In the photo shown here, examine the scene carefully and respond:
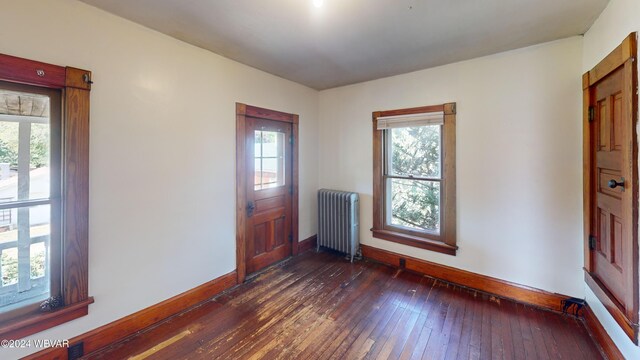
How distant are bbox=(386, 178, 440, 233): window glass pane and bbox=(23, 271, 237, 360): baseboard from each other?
7.32ft

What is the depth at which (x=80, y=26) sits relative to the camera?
181 centimetres

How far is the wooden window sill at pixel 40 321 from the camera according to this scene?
1.58 m

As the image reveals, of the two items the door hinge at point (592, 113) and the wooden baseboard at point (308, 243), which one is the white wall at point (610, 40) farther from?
the wooden baseboard at point (308, 243)

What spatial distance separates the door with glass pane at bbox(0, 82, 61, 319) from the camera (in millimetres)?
1642

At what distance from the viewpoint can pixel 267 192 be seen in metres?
3.34

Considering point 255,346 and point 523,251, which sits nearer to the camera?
point 255,346

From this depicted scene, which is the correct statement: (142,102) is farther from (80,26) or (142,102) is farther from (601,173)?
(601,173)

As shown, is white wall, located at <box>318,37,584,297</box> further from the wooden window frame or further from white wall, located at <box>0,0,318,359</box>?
the wooden window frame

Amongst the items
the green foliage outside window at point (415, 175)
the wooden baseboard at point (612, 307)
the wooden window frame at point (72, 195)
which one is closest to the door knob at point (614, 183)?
the wooden baseboard at point (612, 307)

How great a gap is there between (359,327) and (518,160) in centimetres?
222

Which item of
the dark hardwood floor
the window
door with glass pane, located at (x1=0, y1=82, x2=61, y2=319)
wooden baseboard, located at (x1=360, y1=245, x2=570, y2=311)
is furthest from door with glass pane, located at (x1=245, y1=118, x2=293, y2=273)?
door with glass pane, located at (x1=0, y1=82, x2=61, y2=319)

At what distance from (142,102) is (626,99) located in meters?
3.44

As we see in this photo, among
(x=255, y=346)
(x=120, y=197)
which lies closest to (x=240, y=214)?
(x=120, y=197)

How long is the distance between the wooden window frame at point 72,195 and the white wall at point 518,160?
3135mm
